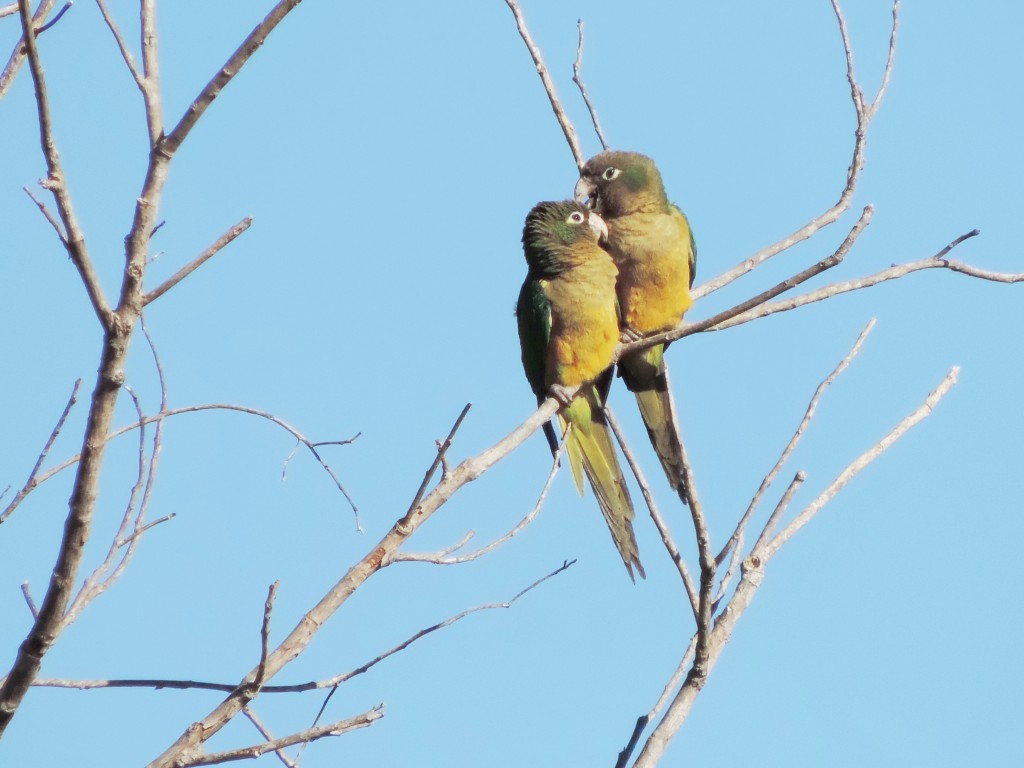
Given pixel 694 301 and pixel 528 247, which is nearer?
pixel 694 301

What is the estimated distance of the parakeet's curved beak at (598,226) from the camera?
685cm

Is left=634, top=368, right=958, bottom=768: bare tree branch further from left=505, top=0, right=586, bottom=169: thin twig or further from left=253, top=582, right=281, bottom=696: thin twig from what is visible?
left=505, top=0, right=586, bottom=169: thin twig

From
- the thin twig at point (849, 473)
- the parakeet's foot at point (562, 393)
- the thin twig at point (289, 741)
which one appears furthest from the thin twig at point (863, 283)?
the thin twig at point (289, 741)

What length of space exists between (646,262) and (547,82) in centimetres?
141

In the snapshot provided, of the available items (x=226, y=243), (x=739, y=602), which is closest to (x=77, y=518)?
(x=226, y=243)

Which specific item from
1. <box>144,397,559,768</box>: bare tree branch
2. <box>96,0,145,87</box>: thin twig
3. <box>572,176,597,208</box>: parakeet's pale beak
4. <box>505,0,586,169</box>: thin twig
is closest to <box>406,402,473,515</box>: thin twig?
<box>144,397,559,768</box>: bare tree branch

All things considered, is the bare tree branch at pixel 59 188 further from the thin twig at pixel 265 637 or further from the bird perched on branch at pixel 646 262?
the bird perched on branch at pixel 646 262

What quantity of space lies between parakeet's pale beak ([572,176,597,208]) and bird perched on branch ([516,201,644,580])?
0.13 m

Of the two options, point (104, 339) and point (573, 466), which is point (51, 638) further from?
point (573, 466)

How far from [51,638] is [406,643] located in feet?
3.14

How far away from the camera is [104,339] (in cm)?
270

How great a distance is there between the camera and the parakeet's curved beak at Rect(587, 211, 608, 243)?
6854 mm

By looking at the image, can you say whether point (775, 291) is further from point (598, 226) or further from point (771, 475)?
point (598, 226)

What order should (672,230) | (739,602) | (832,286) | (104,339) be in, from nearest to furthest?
(104,339)
(739,602)
(832,286)
(672,230)
